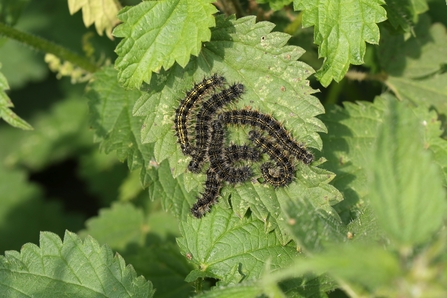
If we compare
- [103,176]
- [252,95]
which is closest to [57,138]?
[103,176]

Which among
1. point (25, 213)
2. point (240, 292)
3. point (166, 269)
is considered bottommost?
point (25, 213)

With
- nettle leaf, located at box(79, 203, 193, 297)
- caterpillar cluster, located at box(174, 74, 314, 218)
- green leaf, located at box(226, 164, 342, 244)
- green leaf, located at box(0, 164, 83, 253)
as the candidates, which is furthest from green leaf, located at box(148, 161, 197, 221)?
green leaf, located at box(0, 164, 83, 253)

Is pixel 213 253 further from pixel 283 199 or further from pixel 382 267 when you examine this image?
pixel 382 267

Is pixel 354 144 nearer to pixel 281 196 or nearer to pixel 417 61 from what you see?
pixel 281 196

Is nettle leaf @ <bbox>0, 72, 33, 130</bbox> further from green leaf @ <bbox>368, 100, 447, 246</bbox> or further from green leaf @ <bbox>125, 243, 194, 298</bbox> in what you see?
green leaf @ <bbox>368, 100, 447, 246</bbox>

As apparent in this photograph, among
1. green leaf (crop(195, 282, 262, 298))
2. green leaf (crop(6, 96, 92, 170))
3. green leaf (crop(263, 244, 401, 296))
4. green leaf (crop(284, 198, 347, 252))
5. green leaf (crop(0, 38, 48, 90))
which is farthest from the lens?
green leaf (crop(0, 38, 48, 90))

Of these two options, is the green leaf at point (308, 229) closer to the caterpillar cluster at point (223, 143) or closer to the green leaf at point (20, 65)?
the caterpillar cluster at point (223, 143)

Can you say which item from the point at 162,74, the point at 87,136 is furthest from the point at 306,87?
the point at 87,136
